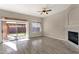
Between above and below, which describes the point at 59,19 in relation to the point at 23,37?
above

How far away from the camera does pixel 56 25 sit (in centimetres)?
962

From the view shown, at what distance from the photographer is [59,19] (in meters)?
9.07

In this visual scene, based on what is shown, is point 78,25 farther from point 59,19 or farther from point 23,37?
point 23,37

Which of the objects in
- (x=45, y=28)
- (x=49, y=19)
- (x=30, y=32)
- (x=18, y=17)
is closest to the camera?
(x=18, y=17)

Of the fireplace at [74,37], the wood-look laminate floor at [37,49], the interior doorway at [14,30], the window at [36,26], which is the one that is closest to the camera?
the wood-look laminate floor at [37,49]

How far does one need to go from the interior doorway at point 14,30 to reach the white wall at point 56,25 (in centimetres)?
270

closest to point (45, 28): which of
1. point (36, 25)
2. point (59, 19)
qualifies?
point (36, 25)

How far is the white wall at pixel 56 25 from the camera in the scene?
834 centimetres

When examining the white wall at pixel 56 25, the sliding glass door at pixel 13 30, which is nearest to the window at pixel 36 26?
the white wall at pixel 56 25

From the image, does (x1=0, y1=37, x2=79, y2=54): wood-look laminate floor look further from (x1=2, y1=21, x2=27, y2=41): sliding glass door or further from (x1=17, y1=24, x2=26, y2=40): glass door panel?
(x1=17, y1=24, x2=26, y2=40): glass door panel

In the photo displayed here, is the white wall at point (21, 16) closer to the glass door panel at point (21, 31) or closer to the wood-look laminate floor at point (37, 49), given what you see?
the glass door panel at point (21, 31)

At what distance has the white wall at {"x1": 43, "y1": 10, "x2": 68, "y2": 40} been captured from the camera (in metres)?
8.34
